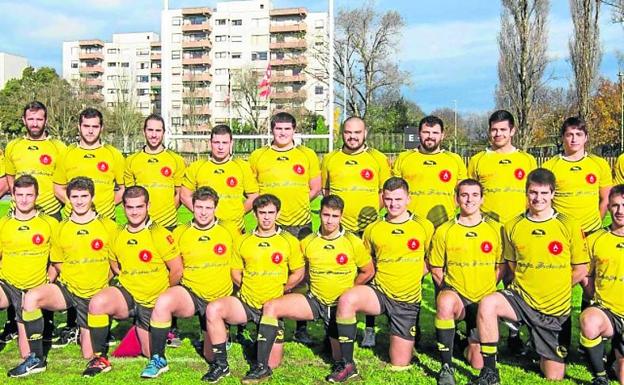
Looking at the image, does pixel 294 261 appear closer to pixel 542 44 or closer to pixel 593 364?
pixel 593 364

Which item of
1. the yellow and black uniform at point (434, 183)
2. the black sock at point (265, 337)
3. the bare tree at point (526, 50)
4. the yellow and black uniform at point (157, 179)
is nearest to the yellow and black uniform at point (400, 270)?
the yellow and black uniform at point (434, 183)

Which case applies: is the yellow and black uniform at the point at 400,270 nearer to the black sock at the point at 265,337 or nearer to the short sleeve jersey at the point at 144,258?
the black sock at the point at 265,337

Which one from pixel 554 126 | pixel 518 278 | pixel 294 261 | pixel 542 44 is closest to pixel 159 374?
pixel 294 261

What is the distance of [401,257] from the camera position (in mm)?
4859

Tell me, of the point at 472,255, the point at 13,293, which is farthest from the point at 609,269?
the point at 13,293

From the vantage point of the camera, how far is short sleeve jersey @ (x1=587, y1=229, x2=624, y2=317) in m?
4.31

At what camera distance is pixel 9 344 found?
18.1ft

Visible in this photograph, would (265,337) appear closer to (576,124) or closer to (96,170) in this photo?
(96,170)

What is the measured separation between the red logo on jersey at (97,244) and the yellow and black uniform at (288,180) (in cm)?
154

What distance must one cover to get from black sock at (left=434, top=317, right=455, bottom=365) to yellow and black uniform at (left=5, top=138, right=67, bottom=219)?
3702 millimetres

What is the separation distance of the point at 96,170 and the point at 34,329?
62.0 inches

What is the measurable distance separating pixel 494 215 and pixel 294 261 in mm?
1824

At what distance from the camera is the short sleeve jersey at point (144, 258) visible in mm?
4910

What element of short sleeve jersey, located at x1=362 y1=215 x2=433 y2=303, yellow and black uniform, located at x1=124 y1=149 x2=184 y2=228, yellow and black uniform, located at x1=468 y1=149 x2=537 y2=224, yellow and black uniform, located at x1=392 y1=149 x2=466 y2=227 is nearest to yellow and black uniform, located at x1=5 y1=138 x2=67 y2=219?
yellow and black uniform, located at x1=124 y1=149 x2=184 y2=228
